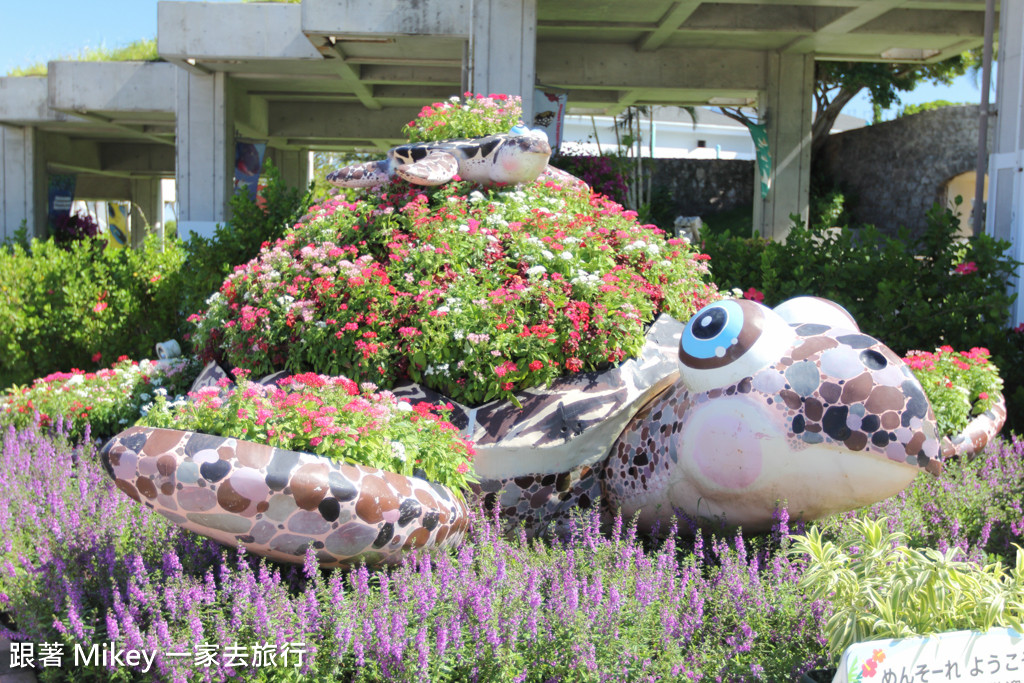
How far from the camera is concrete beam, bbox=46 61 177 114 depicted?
13312 mm

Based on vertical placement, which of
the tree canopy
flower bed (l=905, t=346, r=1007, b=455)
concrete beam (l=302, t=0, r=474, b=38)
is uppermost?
the tree canopy

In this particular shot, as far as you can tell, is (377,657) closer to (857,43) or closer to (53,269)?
(53,269)

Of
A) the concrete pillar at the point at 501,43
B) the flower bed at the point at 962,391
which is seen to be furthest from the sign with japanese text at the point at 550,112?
the flower bed at the point at 962,391

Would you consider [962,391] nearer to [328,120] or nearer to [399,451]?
[399,451]

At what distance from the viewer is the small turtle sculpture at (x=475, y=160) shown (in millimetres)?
4336

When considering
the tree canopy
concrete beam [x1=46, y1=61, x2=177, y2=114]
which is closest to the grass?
concrete beam [x1=46, y1=61, x2=177, y2=114]

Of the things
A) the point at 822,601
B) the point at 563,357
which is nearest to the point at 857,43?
the point at 563,357

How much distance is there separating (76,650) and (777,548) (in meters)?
2.53

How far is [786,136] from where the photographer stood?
1324 cm

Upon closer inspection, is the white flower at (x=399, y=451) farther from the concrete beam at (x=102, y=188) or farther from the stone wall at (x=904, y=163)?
the concrete beam at (x=102, y=188)

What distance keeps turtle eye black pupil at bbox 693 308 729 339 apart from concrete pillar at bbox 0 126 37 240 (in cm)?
1738

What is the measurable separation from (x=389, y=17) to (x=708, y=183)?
14.1m

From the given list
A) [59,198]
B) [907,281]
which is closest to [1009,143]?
[907,281]

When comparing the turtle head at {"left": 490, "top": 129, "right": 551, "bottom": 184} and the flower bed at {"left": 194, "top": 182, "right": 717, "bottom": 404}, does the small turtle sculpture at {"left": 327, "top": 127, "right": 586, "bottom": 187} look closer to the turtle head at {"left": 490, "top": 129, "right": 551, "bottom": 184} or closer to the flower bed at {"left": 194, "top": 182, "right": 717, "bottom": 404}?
the turtle head at {"left": 490, "top": 129, "right": 551, "bottom": 184}
